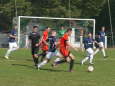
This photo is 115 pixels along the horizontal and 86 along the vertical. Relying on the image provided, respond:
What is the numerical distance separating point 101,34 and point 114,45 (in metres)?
20.7

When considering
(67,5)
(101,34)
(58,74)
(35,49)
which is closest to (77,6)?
(67,5)

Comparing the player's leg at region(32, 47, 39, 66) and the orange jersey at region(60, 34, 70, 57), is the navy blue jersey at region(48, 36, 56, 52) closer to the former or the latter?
the player's leg at region(32, 47, 39, 66)

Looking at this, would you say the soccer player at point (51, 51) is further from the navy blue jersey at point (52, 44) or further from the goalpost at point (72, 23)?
the goalpost at point (72, 23)

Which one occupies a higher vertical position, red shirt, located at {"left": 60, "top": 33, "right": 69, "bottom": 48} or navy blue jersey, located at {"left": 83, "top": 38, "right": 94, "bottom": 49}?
red shirt, located at {"left": 60, "top": 33, "right": 69, "bottom": 48}

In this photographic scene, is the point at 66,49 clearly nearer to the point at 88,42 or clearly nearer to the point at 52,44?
the point at 52,44

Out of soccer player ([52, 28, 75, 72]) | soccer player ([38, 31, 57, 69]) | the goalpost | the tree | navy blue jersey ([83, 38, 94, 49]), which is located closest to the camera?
soccer player ([52, 28, 75, 72])

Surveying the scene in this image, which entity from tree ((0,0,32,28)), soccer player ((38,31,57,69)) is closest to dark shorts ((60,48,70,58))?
soccer player ((38,31,57,69))

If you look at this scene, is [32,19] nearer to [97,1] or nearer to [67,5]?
[67,5]

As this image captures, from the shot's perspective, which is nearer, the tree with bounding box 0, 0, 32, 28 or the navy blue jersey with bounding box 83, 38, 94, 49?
the navy blue jersey with bounding box 83, 38, 94, 49

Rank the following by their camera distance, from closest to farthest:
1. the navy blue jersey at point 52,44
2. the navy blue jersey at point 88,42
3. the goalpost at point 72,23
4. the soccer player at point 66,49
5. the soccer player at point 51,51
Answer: the soccer player at point 66,49 → the soccer player at point 51,51 → the navy blue jersey at point 52,44 → the navy blue jersey at point 88,42 → the goalpost at point 72,23

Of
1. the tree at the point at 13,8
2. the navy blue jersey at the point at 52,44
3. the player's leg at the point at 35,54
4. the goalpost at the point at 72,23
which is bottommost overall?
the player's leg at the point at 35,54

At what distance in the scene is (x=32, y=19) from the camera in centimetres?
4234

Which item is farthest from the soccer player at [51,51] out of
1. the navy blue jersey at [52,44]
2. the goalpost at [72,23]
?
the goalpost at [72,23]

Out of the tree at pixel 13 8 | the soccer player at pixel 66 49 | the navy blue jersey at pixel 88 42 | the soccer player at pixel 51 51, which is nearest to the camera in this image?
the soccer player at pixel 66 49
